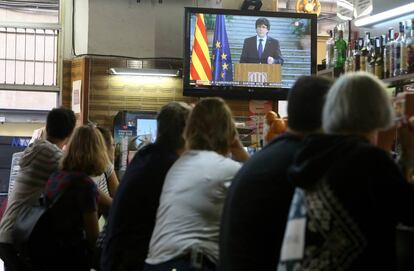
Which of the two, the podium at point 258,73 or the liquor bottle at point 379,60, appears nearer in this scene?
the liquor bottle at point 379,60

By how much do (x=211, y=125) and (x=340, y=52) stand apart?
1722mm

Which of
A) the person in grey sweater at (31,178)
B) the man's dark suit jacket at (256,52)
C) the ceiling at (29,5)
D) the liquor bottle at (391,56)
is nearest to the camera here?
the liquor bottle at (391,56)

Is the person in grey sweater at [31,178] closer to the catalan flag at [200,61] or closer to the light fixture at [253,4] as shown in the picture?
A: the catalan flag at [200,61]

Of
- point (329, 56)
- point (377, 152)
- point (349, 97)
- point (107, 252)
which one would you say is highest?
point (329, 56)

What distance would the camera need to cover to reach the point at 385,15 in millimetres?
4238

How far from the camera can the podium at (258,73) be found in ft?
24.4

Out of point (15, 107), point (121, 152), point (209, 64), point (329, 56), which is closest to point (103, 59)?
point (209, 64)

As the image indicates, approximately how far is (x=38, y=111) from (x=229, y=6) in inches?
160

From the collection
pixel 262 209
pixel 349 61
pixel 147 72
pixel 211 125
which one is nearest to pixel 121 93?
pixel 147 72

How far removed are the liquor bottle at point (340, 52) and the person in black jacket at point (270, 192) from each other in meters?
2.06

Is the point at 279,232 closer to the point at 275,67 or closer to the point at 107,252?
the point at 107,252

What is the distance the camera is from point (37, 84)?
9.42 m

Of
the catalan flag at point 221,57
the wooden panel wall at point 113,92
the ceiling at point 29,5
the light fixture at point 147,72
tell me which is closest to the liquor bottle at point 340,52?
the catalan flag at point 221,57

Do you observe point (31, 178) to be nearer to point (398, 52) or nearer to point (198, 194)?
point (198, 194)
